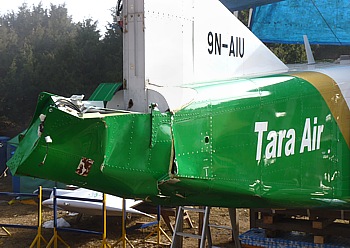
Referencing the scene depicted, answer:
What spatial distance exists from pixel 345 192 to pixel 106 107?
2.68m

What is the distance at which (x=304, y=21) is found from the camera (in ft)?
30.8

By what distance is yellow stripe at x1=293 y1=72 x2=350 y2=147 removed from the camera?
16.4 feet

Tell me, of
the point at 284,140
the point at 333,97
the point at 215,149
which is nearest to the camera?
the point at 215,149

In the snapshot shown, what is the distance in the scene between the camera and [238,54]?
5.16 metres

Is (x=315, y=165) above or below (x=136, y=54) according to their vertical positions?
below

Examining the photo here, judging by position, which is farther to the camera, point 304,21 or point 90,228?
point 90,228

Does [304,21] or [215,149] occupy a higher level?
[304,21]

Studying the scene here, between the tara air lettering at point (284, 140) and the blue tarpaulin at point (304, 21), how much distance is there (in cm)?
436

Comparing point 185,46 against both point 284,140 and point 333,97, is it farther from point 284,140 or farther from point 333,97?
point 333,97

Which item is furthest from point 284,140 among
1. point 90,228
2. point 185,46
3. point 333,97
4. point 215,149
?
point 90,228

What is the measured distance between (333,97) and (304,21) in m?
4.63

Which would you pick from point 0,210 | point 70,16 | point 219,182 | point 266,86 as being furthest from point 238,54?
point 70,16

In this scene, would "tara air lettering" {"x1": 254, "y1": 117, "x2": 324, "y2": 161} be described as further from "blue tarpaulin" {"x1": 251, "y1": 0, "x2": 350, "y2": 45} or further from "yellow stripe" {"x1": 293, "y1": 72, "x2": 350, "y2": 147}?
"blue tarpaulin" {"x1": 251, "y1": 0, "x2": 350, "y2": 45}

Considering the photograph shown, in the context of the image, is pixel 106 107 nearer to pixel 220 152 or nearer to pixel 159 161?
pixel 159 161
